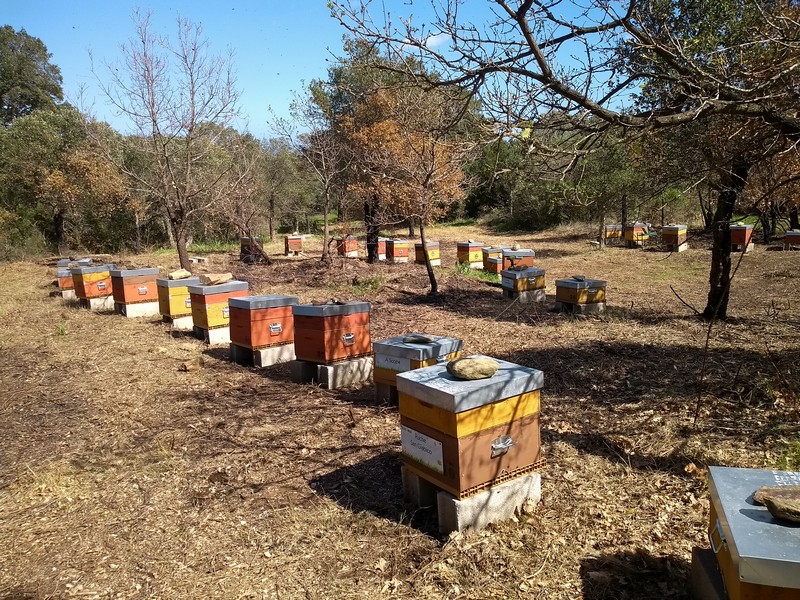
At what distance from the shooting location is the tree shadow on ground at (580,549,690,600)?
2.59 meters

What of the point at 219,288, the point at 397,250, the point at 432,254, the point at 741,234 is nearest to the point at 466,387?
the point at 219,288

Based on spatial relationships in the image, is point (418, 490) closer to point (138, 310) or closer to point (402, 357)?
point (402, 357)

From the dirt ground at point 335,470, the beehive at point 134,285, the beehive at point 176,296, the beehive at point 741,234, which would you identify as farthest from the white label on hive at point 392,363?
the beehive at point 741,234

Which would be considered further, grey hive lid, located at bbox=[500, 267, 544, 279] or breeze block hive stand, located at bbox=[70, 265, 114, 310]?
breeze block hive stand, located at bbox=[70, 265, 114, 310]

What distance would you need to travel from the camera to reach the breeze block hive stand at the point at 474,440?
3.01 m

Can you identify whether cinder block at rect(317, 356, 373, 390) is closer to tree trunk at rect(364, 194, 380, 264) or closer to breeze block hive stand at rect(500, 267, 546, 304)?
breeze block hive stand at rect(500, 267, 546, 304)

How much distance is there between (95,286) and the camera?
11.7 meters

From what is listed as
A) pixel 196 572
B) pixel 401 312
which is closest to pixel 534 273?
pixel 401 312

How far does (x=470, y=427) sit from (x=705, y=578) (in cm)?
127

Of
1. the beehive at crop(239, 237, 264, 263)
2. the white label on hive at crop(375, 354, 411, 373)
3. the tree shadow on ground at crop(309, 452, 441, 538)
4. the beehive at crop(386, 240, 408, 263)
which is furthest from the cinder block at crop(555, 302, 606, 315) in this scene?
the beehive at crop(239, 237, 264, 263)

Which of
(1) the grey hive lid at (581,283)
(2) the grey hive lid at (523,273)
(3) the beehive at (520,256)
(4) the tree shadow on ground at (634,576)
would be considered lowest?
(4) the tree shadow on ground at (634,576)

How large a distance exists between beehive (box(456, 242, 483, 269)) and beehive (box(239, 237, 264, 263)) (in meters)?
7.23

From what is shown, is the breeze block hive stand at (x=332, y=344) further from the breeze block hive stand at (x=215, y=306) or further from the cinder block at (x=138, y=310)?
the cinder block at (x=138, y=310)

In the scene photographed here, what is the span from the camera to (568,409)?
5.11 m
